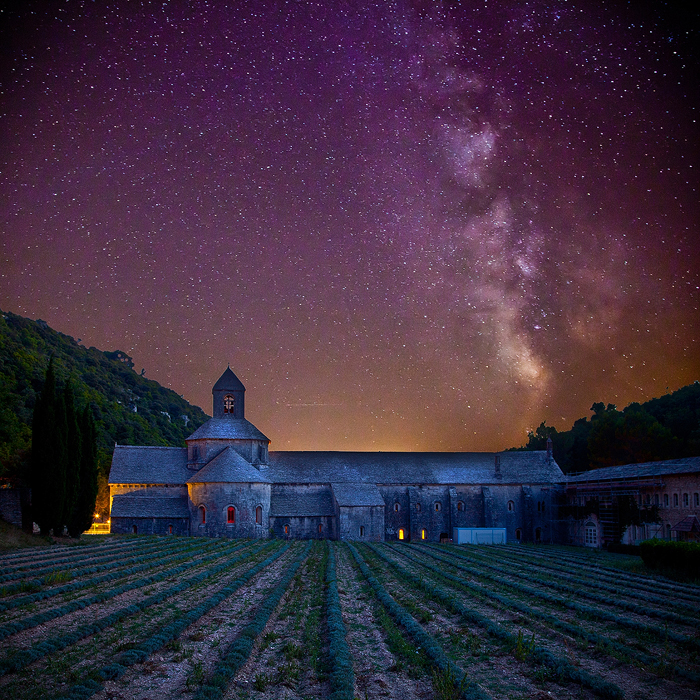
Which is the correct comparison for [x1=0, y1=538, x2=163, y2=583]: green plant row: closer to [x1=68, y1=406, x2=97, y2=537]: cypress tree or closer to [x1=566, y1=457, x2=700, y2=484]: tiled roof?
[x1=68, y1=406, x2=97, y2=537]: cypress tree

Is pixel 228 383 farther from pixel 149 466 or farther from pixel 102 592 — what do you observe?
pixel 102 592

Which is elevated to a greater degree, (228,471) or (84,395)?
(84,395)

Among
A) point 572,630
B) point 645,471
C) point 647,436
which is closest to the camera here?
point 572,630

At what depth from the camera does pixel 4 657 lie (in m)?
13.4

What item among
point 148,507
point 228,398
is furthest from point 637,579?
point 228,398

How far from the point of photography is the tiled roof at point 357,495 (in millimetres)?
57906

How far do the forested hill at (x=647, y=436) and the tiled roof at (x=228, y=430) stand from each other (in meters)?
46.6

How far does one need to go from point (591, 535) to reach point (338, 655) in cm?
5173

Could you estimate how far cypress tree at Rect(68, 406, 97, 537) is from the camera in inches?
1877

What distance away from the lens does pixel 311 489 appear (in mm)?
61875

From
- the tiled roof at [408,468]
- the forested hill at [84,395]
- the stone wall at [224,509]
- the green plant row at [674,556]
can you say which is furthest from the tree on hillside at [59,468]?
the green plant row at [674,556]

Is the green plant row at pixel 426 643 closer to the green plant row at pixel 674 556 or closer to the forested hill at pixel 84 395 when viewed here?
the green plant row at pixel 674 556

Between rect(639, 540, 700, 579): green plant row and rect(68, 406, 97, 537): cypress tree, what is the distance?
132 feet

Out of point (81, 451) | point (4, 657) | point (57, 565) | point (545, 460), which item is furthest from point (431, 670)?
point (545, 460)
